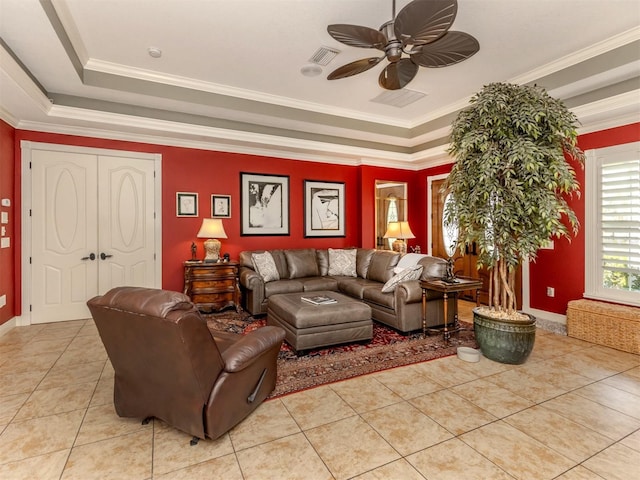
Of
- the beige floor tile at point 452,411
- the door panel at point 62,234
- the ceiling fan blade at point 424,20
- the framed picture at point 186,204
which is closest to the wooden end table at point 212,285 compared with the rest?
Result: the framed picture at point 186,204

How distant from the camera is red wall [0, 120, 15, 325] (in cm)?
385

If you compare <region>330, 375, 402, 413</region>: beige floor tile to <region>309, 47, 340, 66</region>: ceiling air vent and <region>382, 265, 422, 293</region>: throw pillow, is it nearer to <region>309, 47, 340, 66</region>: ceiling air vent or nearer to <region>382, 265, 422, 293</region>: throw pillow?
<region>382, 265, 422, 293</region>: throw pillow

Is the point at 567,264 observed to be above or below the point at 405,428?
above

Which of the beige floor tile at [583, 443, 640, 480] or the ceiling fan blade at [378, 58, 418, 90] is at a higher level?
the ceiling fan blade at [378, 58, 418, 90]

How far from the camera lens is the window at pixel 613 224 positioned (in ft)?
12.0

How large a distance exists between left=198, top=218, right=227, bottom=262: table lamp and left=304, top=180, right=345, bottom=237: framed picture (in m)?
1.67

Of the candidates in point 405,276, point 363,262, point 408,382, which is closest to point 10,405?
point 408,382

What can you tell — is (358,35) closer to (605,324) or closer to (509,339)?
(509,339)

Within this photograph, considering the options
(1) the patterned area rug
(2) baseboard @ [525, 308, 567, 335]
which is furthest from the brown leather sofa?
(2) baseboard @ [525, 308, 567, 335]

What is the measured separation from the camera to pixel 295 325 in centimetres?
327

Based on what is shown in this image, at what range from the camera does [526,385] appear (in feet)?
8.80

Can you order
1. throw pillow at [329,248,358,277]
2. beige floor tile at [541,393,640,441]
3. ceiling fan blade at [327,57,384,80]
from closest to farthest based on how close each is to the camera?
beige floor tile at [541,393,640,441] < ceiling fan blade at [327,57,384,80] < throw pillow at [329,248,358,277]

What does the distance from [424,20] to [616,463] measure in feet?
9.31

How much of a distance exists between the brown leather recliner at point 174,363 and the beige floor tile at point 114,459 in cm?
16
